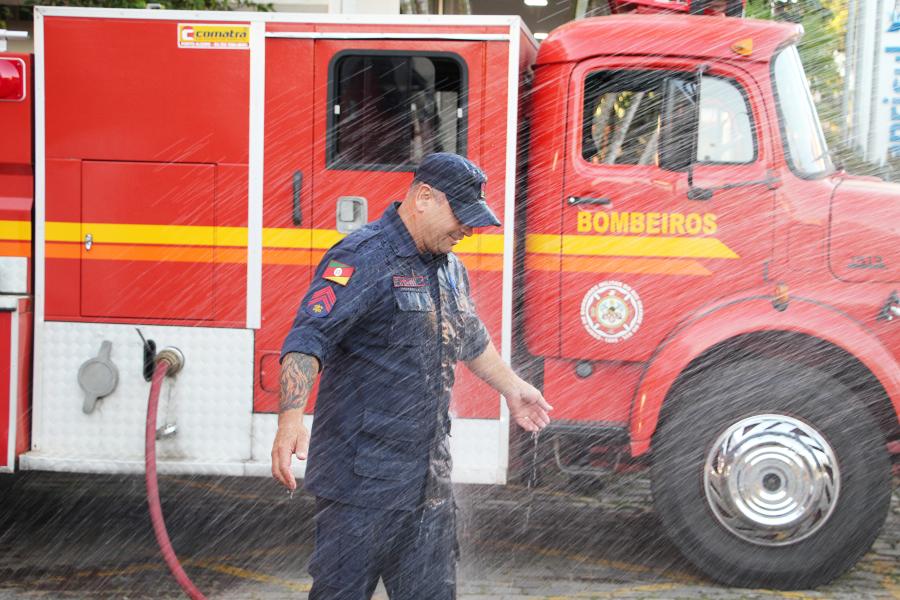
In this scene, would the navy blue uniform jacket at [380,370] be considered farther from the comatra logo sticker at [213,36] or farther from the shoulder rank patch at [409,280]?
the comatra logo sticker at [213,36]

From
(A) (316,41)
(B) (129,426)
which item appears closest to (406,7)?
(A) (316,41)

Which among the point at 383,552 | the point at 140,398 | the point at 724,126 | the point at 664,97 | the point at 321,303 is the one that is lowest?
the point at 383,552

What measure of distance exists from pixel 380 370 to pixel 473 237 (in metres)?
2.28

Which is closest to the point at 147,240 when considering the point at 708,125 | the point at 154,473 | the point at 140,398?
the point at 140,398

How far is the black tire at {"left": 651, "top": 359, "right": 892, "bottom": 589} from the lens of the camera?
5.41m

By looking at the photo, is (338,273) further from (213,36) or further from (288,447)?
(213,36)

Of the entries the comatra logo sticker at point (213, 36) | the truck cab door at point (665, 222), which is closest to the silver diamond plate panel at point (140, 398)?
the comatra logo sticker at point (213, 36)

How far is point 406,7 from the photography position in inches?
498

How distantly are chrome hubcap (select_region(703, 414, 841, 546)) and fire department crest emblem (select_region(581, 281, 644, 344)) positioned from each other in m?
0.71

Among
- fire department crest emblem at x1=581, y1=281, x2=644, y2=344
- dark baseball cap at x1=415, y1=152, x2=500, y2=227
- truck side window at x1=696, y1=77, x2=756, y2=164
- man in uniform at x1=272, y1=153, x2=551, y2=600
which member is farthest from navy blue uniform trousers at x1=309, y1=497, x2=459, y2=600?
truck side window at x1=696, y1=77, x2=756, y2=164

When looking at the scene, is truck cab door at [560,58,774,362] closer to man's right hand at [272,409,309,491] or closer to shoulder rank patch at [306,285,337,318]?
shoulder rank patch at [306,285,337,318]

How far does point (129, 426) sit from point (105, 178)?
1.28 meters

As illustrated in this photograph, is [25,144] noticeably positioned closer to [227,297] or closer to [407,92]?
[227,297]

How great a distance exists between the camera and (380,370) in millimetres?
3410
